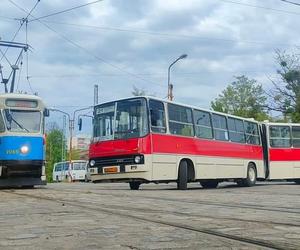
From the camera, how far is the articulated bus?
59.0 ft

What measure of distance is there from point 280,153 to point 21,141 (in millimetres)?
12811

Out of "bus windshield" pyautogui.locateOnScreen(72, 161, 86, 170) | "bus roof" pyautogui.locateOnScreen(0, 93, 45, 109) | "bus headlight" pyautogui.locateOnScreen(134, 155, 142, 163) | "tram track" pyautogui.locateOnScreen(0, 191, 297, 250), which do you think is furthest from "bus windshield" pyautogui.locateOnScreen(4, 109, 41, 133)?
"bus windshield" pyautogui.locateOnScreen(72, 161, 86, 170)

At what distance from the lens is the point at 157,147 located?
675 inches

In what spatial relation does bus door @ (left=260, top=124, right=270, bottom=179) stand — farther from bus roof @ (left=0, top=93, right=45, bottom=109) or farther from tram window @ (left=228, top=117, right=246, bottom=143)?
bus roof @ (left=0, top=93, right=45, bottom=109)

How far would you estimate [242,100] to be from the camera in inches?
2073

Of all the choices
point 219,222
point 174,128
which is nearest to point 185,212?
point 219,222

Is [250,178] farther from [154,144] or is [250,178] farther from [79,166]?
[79,166]

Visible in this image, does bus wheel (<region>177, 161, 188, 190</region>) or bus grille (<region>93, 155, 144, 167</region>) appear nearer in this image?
bus grille (<region>93, 155, 144, 167</region>)

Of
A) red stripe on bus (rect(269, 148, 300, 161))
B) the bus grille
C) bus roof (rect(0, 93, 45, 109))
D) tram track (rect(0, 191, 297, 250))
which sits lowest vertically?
tram track (rect(0, 191, 297, 250))

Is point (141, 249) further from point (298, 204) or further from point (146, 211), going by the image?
point (298, 204)

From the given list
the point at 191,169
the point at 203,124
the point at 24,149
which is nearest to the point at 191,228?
the point at 191,169

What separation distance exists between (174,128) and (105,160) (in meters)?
2.55

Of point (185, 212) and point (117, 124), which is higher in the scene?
point (117, 124)

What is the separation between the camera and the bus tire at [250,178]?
23047 millimetres
